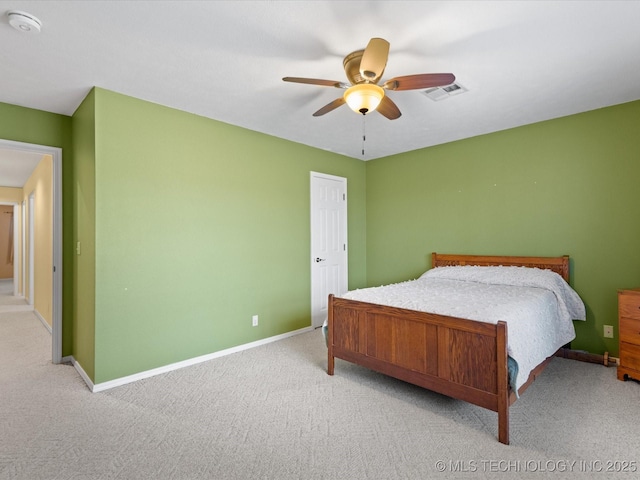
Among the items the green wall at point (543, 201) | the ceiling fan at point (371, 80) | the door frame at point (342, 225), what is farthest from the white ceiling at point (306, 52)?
the door frame at point (342, 225)

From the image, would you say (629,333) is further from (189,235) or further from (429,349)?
(189,235)

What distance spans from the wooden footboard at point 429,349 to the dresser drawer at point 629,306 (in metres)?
1.62

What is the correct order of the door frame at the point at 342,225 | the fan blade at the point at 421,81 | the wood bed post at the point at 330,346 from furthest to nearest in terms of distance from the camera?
the door frame at the point at 342,225 < the wood bed post at the point at 330,346 < the fan blade at the point at 421,81

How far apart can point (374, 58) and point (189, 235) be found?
2.32m

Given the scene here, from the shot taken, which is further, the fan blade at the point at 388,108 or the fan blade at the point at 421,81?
the fan blade at the point at 388,108

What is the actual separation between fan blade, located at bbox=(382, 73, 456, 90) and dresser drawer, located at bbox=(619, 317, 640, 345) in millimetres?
2494

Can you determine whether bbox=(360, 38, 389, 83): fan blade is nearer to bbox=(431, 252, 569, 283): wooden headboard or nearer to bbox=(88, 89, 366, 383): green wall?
bbox=(88, 89, 366, 383): green wall

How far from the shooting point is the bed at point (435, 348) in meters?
2.05

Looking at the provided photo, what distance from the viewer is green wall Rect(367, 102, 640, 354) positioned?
3189mm

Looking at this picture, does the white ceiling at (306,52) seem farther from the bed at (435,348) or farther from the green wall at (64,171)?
the bed at (435,348)

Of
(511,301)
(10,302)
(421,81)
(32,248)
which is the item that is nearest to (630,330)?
(511,301)

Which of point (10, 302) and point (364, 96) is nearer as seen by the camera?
point (364, 96)

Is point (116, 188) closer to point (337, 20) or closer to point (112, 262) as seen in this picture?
point (112, 262)

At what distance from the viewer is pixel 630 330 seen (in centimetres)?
275
